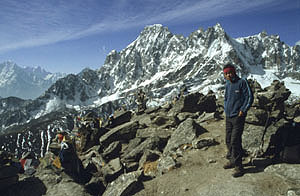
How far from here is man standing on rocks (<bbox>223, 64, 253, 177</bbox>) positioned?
7.59 m

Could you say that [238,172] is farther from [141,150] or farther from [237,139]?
[141,150]

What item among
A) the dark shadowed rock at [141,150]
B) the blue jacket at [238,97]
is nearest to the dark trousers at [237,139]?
the blue jacket at [238,97]

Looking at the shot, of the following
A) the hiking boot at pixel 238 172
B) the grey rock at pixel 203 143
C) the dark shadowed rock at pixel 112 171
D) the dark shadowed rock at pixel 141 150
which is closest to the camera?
the hiking boot at pixel 238 172

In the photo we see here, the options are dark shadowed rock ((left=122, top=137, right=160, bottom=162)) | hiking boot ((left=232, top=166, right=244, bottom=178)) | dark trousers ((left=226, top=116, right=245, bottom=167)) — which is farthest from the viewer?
dark shadowed rock ((left=122, top=137, right=160, bottom=162))

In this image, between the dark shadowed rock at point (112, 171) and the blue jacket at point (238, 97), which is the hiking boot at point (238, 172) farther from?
the dark shadowed rock at point (112, 171)

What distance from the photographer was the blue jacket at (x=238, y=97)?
7.57 metres

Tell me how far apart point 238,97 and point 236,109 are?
0.50 metres

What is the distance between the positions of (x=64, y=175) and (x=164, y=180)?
18.7ft

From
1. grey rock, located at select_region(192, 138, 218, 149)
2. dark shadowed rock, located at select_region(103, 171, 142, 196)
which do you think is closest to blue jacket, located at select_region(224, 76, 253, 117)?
grey rock, located at select_region(192, 138, 218, 149)

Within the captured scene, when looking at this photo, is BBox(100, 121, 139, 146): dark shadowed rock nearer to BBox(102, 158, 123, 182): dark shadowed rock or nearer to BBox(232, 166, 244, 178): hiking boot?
BBox(102, 158, 123, 182): dark shadowed rock

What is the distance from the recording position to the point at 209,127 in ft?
46.4

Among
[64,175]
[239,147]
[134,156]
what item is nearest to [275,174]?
[239,147]

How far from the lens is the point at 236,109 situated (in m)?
7.82

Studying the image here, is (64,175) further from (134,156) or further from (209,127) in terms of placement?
(209,127)
